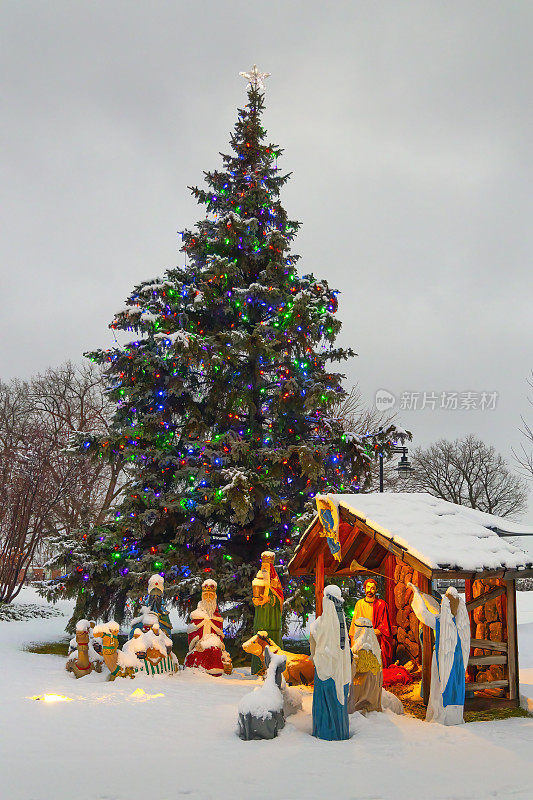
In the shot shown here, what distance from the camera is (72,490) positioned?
23.7 m

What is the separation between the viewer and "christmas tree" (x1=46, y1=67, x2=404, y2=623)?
555 inches

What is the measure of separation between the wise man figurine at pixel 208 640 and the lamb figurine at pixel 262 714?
4.07 m

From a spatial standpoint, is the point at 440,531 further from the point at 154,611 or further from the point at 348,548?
the point at 154,611

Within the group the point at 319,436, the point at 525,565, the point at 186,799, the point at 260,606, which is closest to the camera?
the point at 186,799

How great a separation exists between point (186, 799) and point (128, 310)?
39.1 feet

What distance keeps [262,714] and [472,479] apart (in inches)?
1394

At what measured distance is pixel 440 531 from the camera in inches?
365

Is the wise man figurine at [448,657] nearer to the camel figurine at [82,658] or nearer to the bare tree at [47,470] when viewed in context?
the camel figurine at [82,658]

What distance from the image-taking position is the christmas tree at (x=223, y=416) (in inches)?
555

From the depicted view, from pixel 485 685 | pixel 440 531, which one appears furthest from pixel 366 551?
pixel 485 685

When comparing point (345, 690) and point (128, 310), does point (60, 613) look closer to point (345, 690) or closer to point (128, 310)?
point (128, 310)

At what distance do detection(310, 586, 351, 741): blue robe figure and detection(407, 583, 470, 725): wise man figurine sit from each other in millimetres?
1406

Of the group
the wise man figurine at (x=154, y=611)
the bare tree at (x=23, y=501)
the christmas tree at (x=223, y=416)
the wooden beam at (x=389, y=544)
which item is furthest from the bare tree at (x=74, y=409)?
the wooden beam at (x=389, y=544)

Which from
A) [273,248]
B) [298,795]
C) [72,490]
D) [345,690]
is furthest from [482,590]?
[72,490]
